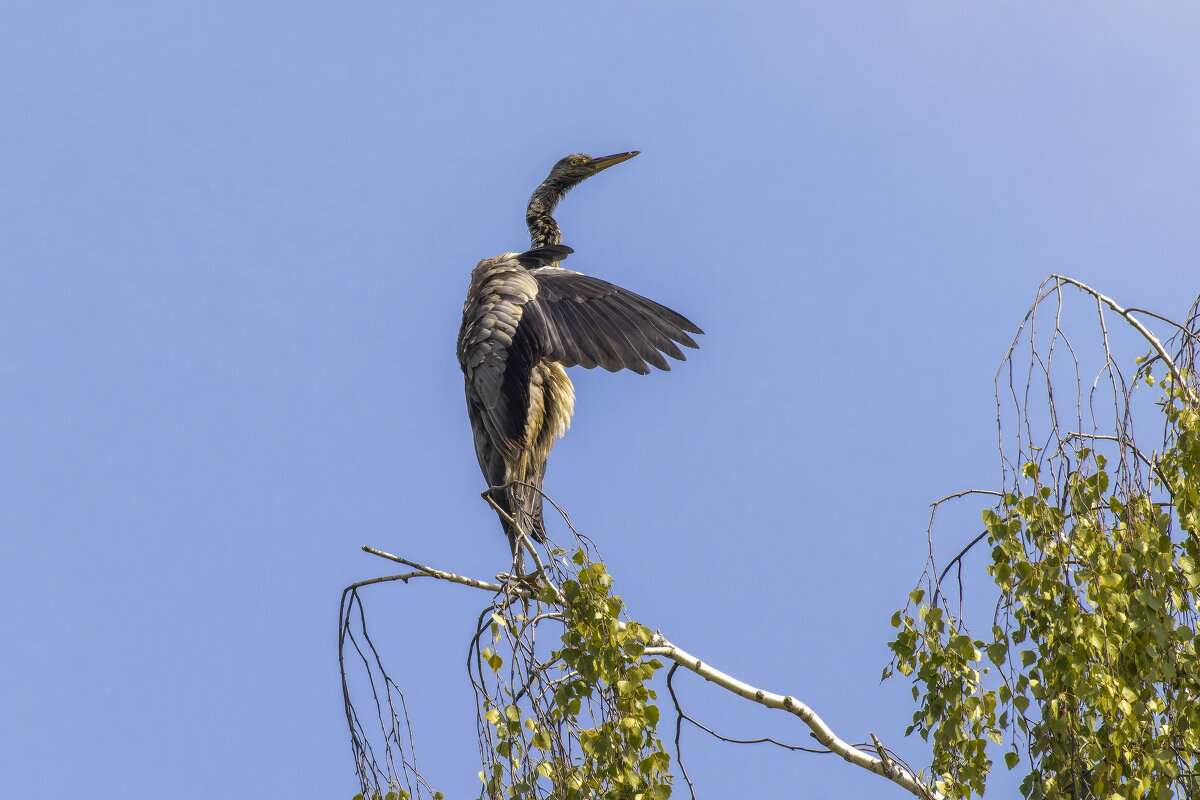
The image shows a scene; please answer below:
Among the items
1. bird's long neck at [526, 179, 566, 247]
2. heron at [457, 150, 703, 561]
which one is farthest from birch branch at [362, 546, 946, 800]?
bird's long neck at [526, 179, 566, 247]

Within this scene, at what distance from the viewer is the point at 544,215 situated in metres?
8.35

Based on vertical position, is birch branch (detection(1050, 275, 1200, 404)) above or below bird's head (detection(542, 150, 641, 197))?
below

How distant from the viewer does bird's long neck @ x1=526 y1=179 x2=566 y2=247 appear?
820 centimetres

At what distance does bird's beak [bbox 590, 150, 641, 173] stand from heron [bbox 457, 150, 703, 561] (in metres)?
2.25

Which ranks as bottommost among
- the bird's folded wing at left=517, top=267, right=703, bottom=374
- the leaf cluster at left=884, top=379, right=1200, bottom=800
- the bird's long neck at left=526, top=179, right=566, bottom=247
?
the leaf cluster at left=884, top=379, right=1200, bottom=800

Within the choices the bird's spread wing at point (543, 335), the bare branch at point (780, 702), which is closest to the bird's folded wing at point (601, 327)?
the bird's spread wing at point (543, 335)

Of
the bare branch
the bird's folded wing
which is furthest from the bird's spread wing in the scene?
the bare branch

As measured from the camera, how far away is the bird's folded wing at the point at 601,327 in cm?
557

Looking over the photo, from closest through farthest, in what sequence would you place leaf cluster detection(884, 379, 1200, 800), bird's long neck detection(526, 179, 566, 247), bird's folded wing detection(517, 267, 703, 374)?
leaf cluster detection(884, 379, 1200, 800)
bird's folded wing detection(517, 267, 703, 374)
bird's long neck detection(526, 179, 566, 247)

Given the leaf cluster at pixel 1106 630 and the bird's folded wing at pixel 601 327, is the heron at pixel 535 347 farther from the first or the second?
the leaf cluster at pixel 1106 630

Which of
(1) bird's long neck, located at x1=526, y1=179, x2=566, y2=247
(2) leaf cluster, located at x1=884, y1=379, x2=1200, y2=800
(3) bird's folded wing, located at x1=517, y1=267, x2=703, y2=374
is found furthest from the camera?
(1) bird's long neck, located at x1=526, y1=179, x2=566, y2=247

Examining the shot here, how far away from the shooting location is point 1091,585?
115 inches

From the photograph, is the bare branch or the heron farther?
the heron

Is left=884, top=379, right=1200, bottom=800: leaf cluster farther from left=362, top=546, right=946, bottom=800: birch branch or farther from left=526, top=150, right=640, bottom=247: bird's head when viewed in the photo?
left=526, top=150, right=640, bottom=247: bird's head
